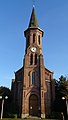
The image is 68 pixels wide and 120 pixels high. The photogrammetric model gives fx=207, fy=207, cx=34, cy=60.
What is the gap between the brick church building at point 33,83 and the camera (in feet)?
152

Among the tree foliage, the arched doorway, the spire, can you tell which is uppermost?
the spire

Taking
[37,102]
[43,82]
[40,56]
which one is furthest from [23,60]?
[37,102]

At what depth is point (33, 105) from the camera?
47.2 metres

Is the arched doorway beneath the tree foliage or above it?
beneath

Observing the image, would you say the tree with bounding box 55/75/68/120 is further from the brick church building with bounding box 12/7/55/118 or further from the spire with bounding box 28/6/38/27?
the spire with bounding box 28/6/38/27

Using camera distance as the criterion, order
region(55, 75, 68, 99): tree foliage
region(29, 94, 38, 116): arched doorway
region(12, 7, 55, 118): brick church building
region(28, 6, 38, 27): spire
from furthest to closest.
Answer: region(28, 6, 38, 27): spire < region(55, 75, 68, 99): tree foliage < region(29, 94, 38, 116): arched doorway < region(12, 7, 55, 118): brick church building

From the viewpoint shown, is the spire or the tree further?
the spire

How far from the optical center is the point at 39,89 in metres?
47.6

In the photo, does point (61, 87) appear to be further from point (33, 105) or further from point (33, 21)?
point (33, 21)

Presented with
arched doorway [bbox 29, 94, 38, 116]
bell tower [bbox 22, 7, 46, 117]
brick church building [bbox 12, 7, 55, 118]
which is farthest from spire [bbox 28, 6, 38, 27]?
arched doorway [bbox 29, 94, 38, 116]

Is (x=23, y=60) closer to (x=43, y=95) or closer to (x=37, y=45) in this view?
(x=37, y=45)

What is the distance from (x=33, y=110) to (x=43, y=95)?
4103 millimetres

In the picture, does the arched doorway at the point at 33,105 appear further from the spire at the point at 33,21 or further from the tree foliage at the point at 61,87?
the spire at the point at 33,21

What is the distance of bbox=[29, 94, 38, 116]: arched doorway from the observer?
46.5m
